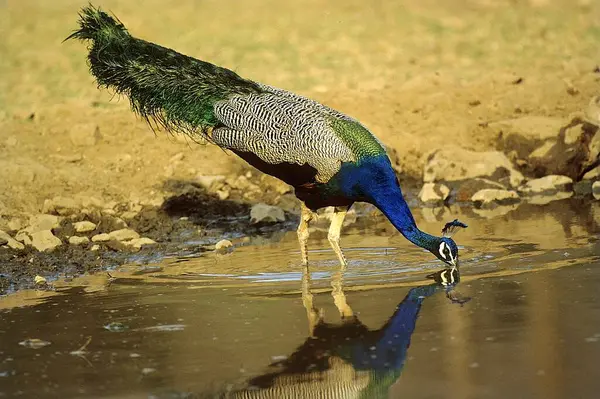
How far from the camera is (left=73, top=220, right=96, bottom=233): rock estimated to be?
34.6 feet

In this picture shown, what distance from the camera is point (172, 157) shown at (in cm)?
1331

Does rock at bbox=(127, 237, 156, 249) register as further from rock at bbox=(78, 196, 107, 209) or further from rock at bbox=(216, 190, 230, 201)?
rock at bbox=(216, 190, 230, 201)

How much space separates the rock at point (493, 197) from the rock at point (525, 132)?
1219 mm

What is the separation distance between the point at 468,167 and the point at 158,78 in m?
4.74

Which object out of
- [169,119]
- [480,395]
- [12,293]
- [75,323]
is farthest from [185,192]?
[480,395]

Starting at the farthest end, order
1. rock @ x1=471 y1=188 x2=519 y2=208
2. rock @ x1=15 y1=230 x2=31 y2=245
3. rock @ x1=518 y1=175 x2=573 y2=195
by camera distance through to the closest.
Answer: rock @ x1=518 y1=175 x2=573 y2=195
rock @ x1=471 y1=188 x2=519 y2=208
rock @ x1=15 y1=230 x2=31 y2=245

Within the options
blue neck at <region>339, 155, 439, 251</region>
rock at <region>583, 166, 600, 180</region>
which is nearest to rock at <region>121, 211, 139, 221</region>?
blue neck at <region>339, 155, 439, 251</region>

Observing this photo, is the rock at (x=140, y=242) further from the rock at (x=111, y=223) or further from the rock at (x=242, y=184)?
the rock at (x=242, y=184)

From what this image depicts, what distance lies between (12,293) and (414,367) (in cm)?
363

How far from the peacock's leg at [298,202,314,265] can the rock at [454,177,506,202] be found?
11.5ft

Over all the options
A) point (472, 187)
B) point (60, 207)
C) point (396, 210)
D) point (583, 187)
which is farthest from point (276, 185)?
point (396, 210)

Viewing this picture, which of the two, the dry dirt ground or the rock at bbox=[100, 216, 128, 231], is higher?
the dry dirt ground

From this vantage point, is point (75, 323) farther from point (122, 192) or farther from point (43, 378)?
point (122, 192)

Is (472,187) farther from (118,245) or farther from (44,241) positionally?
(44,241)
